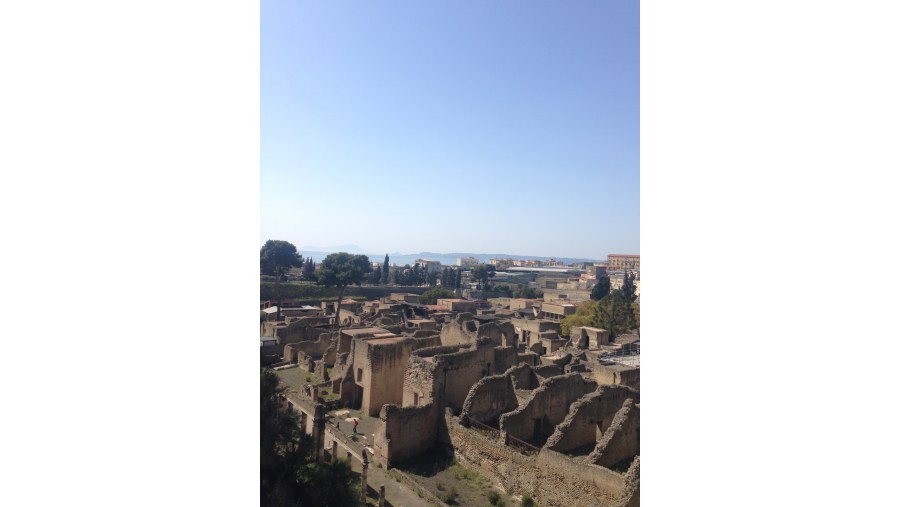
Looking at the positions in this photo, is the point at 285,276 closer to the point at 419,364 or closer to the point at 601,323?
the point at 601,323

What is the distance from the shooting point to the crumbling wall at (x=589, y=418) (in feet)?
32.8

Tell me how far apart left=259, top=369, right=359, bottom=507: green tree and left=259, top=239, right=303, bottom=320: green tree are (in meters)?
27.5

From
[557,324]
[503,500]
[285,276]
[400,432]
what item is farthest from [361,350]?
[285,276]

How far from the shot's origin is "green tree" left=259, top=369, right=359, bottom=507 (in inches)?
235

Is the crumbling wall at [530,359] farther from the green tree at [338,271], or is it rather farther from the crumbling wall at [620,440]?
the green tree at [338,271]

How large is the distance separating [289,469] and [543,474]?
4678 millimetres

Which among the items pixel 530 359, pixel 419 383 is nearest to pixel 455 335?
pixel 530 359

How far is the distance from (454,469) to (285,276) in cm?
3103

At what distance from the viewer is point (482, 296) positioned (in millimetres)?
58688

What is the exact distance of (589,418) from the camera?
10719 mm

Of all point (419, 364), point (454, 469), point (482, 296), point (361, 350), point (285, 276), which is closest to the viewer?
point (454, 469)

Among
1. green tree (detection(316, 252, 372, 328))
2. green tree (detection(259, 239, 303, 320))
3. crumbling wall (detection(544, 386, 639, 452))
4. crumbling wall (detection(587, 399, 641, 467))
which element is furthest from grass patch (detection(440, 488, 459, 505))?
green tree (detection(316, 252, 372, 328))

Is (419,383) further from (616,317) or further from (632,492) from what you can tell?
(616,317)

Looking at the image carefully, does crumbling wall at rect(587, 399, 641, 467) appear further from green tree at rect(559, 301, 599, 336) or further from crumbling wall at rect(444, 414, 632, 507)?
green tree at rect(559, 301, 599, 336)
